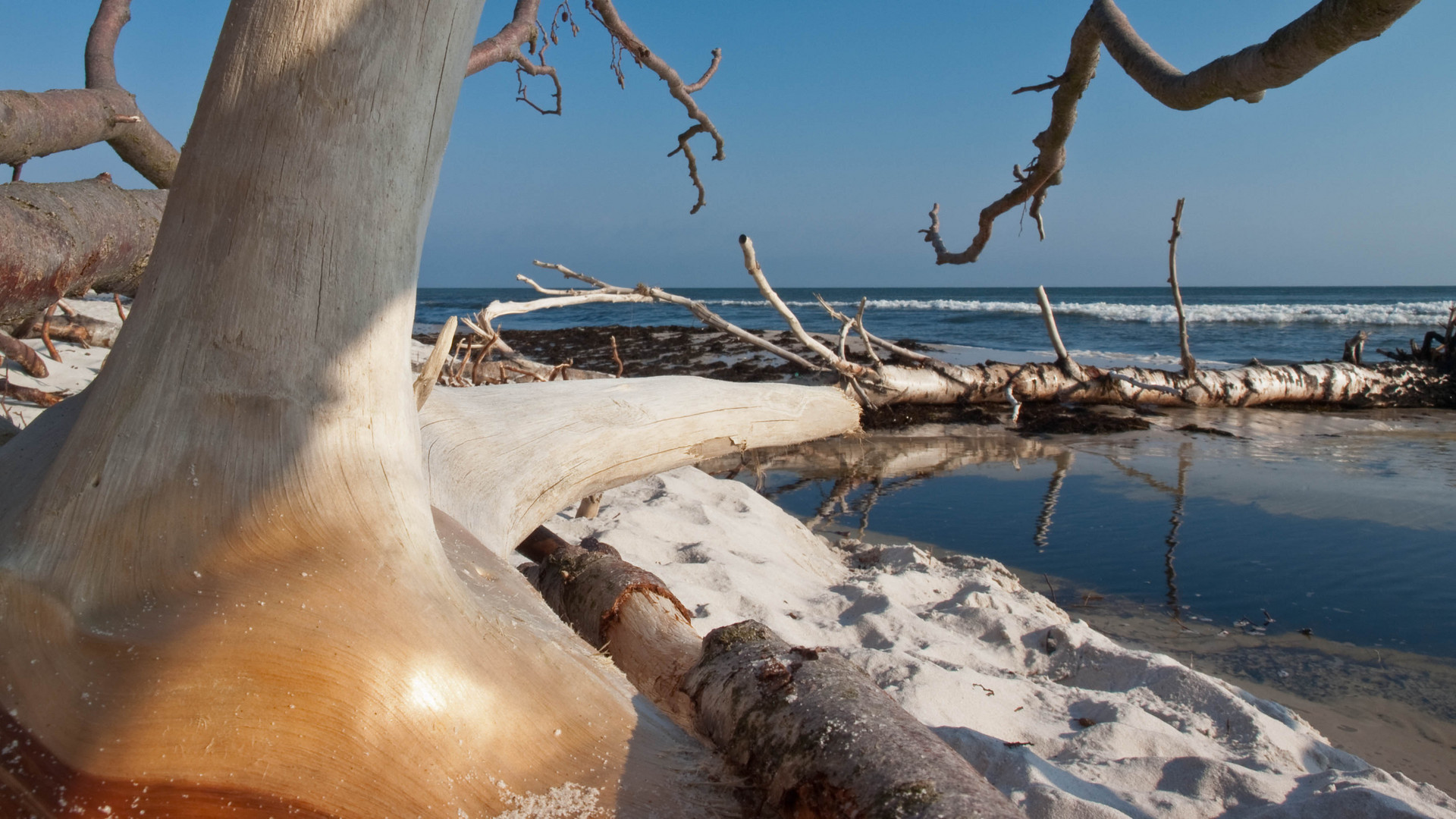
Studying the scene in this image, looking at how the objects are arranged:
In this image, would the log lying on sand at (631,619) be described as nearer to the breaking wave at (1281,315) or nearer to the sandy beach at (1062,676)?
the sandy beach at (1062,676)

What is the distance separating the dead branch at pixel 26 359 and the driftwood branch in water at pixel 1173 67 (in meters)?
5.53

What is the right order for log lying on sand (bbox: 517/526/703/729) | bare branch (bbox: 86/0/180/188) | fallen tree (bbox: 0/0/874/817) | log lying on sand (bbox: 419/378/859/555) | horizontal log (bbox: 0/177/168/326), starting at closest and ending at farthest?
fallen tree (bbox: 0/0/874/817) → log lying on sand (bbox: 517/526/703/729) → horizontal log (bbox: 0/177/168/326) → log lying on sand (bbox: 419/378/859/555) → bare branch (bbox: 86/0/180/188)

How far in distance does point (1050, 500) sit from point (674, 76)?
3.58 meters

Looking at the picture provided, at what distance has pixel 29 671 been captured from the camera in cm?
122

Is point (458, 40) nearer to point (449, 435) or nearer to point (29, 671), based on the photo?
point (29, 671)

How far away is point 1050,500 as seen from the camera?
523cm

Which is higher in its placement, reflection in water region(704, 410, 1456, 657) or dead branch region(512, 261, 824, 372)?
dead branch region(512, 261, 824, 372)

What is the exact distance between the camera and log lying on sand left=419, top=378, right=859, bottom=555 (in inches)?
112

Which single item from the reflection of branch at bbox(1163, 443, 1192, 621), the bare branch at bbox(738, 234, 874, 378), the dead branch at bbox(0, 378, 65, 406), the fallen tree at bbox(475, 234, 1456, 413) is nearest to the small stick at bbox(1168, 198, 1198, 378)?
the fallen tree at bbox(475, 234, 1456, 413)

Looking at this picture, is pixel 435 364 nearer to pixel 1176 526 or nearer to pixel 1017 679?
pixel 1017 679

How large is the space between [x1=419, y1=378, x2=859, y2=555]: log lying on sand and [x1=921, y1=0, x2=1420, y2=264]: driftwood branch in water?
1.43m

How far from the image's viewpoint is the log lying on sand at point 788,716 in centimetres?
126

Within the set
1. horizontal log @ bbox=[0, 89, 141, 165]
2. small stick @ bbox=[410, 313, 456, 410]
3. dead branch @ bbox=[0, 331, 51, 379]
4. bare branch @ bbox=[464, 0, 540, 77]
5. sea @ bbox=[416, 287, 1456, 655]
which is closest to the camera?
small stick @ bbox=[410, 313, 456, 410]

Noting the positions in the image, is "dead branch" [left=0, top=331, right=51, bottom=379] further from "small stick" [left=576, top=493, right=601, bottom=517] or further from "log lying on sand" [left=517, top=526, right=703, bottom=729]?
"log lying on sand" [left=517, top=526, right=703, bottom=729]
